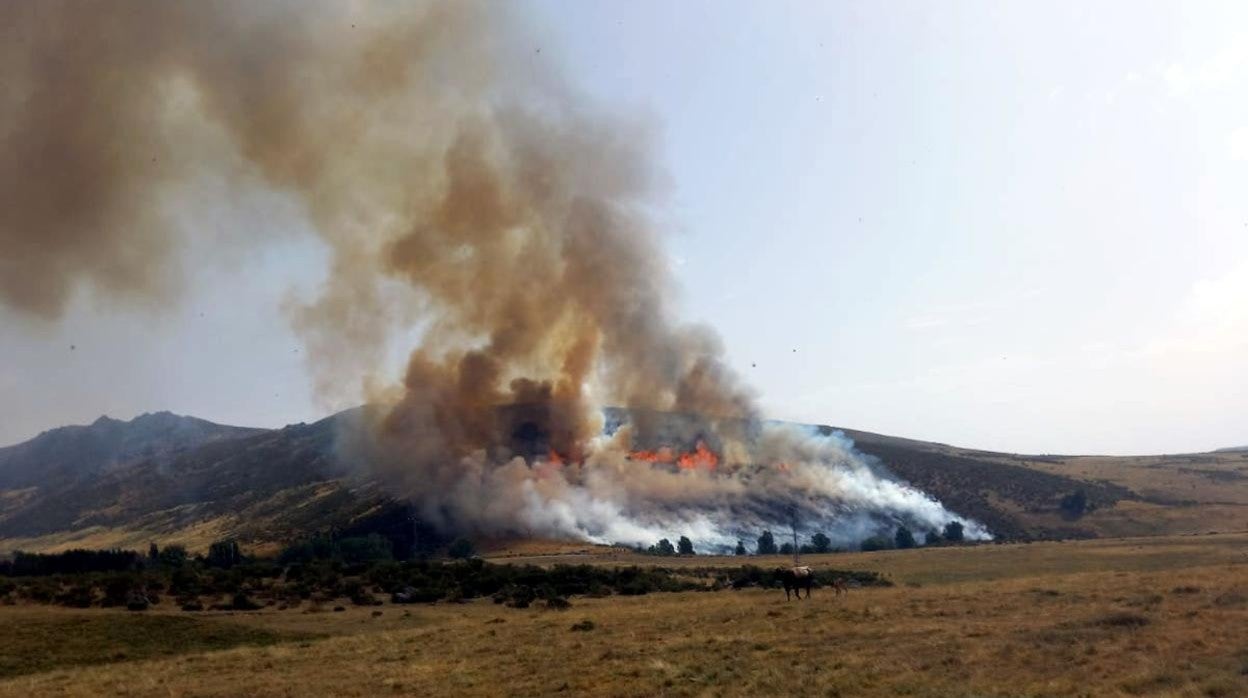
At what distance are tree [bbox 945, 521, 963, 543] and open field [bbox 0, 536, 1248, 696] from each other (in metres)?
69.4

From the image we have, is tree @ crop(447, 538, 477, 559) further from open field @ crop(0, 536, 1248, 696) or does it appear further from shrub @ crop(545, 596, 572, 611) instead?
shrub @ crop(545, 596, 572, 611)

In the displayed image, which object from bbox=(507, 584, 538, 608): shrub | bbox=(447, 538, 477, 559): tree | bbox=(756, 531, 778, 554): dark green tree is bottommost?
bbox=(756, 531, 778, 554): dark green tree

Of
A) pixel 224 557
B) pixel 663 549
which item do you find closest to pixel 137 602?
pixel 224 557

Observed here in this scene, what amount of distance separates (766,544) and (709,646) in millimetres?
78984

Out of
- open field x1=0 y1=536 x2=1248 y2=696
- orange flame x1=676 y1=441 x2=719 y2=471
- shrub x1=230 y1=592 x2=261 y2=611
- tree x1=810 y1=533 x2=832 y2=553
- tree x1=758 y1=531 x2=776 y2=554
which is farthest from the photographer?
orange flame x1=676 y1=441 x2=719 y2=471

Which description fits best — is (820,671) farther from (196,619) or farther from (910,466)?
(910,466)

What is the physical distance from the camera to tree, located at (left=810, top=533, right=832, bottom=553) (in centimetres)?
10188

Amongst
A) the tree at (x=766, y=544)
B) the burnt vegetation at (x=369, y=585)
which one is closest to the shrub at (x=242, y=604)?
the burnt vegetation at (x=369, y=585)

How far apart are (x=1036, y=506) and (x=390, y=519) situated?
101 meters

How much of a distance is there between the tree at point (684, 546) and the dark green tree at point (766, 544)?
852cm

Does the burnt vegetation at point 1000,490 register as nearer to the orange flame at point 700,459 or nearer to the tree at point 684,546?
the orange flame at point 700,459

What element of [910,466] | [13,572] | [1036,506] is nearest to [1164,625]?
[13,572]

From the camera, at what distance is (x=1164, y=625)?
23969 millimetres

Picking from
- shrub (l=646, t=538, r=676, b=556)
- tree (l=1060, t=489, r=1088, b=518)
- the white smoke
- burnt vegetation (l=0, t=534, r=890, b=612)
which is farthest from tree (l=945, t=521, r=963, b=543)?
burnt vegetation (l=0, t=534, r=890, b=612)
